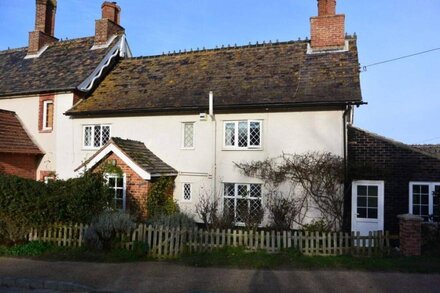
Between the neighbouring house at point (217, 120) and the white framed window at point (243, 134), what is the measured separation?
0.04m

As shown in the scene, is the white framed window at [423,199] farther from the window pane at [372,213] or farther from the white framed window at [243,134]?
the white framed window at [243,134]

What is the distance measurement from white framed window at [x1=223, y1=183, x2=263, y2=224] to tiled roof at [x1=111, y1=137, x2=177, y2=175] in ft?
8.18

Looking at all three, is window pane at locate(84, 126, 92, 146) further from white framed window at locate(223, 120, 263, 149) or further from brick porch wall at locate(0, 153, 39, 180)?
white framed window at locate(223, 120, 263, 149)

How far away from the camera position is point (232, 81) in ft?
57.5

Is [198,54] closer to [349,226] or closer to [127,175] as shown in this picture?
[127,175]

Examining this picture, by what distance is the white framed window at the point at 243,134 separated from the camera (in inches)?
625

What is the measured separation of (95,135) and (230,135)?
659cm

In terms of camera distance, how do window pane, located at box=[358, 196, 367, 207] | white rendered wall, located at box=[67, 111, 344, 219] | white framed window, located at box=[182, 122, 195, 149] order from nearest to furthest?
window pane, located at box=[358, 196, 367, 207]
white rendered wall, located at box=[67, 111, 344, 219]
white framed window, located at box=[182, 122, 195, 149]

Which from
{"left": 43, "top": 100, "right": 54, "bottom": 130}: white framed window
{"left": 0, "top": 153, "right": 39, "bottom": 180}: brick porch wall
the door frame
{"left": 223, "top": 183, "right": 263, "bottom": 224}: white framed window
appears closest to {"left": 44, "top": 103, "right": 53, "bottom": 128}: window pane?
{"left": 43, "top": 100, "right": 54, "bottom": 130}: white framed window

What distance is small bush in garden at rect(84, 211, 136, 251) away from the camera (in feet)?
37.7

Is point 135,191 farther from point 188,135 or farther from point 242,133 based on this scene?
point 242,133

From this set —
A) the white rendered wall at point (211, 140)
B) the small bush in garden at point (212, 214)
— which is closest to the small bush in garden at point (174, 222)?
the small bush in garden at point (212, 214)

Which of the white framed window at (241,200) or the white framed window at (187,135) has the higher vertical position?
the white framed window at (187,135)

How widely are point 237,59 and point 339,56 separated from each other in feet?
15.7
